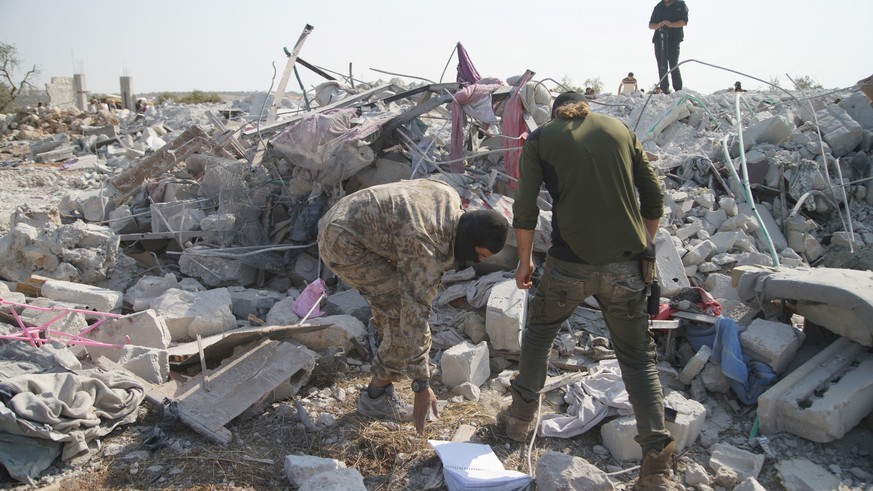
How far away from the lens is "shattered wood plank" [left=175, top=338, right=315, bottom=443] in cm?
342

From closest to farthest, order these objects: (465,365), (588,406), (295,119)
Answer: (588,406) < (465,365) < (295,119)

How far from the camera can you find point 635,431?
3279mm

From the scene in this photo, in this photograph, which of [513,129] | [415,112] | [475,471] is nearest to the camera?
[475,471]

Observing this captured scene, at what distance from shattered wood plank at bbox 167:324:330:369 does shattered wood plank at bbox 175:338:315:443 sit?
0.07 metres

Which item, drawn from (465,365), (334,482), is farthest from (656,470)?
(334,482)

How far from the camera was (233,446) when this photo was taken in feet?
10.8

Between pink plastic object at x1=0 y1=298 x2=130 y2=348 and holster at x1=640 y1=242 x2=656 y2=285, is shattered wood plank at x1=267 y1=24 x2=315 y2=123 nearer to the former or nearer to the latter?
pink plastic object at x1=0 y1=298 x2=130 y2=348

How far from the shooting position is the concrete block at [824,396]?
10.6 feet

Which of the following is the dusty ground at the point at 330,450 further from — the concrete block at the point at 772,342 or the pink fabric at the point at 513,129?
the pink fabric at the point at 513,129

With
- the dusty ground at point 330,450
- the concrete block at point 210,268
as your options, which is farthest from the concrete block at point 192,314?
the dusty ground at point 330,450

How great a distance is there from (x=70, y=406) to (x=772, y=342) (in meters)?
4.09

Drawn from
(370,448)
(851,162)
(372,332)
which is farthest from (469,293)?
(851,162)

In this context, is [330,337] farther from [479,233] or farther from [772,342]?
[772,342]

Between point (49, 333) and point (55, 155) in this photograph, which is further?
point (55, 155)
